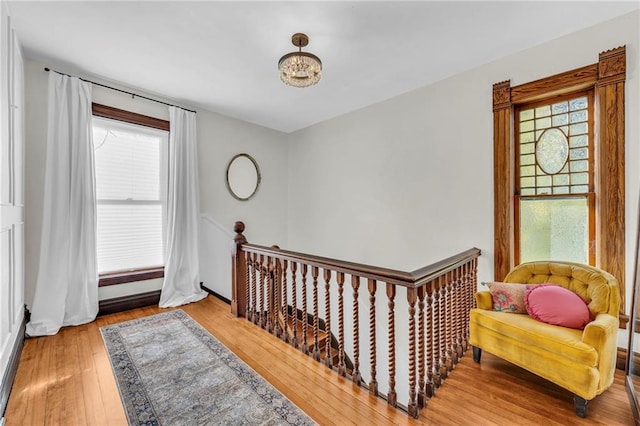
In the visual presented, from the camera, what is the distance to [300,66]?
2.19 meters

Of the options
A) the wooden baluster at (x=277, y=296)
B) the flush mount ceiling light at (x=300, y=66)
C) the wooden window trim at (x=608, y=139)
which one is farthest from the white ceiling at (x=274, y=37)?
the wooden baluster at (x=277, y=296)

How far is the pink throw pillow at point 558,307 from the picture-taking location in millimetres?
1775

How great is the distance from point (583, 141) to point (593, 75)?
0.50 m

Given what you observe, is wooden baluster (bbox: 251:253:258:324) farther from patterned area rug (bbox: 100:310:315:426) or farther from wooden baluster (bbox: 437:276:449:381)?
wooden baluster (bbox: 437:276:449:381)

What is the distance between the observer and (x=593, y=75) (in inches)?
85.0

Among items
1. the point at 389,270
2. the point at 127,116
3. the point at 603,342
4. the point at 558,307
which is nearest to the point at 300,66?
the point at 389,270

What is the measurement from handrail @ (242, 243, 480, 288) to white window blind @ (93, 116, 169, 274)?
71.1 inches

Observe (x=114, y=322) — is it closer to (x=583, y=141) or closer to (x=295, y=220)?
(x=295, y=220)

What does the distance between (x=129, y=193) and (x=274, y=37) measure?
2.41m

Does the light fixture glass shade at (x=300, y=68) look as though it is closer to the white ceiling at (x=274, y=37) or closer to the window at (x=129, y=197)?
the white ceiling at (x=274, y=37)

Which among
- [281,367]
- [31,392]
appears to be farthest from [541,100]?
[31,392]

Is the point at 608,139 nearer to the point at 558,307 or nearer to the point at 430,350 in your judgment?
the point at 558,307

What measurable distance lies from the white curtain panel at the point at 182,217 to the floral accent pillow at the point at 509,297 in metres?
3.21

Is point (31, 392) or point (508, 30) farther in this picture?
point (508, 30)
